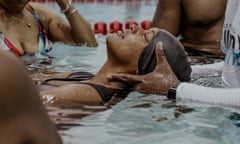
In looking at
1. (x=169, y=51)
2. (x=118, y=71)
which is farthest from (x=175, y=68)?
(x=118, y=71)

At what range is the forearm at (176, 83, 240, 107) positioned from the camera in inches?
103

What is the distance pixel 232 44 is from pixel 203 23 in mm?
1215

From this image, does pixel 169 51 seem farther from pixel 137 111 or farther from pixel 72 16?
pixel 72 16

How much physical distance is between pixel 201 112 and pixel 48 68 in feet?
4.80

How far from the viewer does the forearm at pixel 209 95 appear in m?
2.60

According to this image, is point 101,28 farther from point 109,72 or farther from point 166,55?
point 166,55

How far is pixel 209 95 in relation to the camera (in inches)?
104

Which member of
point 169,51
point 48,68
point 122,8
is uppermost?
point 169,51

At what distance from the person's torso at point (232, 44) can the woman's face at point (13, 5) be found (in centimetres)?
146

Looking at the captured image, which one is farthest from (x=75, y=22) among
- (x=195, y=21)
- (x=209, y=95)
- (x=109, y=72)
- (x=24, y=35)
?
(x=209, y=95)

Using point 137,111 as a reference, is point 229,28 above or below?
above

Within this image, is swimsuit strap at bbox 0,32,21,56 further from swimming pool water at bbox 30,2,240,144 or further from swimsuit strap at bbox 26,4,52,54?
swimming pool water at bbox 30,2,240,144

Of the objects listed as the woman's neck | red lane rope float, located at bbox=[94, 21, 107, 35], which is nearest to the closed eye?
the woman's neck

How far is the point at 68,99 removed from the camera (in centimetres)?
262
